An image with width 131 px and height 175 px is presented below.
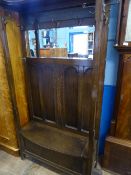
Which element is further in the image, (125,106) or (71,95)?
(71,95)

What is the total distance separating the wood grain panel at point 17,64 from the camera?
5.14ft

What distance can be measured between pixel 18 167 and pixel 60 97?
1015 mm

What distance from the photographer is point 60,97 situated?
1662 mm

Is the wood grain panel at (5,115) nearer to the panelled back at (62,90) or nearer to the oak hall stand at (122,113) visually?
the panelled back at (62,90)

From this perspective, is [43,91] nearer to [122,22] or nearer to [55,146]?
[55,146]

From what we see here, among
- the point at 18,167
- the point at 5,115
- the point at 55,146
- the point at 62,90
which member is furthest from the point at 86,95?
the point at 18,167

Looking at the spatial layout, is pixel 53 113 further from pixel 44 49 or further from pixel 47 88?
pixel 44 49

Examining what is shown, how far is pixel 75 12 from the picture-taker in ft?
4.42

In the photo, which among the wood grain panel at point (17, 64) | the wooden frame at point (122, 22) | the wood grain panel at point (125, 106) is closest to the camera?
the wooden frame at point (122, 22)

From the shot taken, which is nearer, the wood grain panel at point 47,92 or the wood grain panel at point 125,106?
the wood grain panel at point 125,106

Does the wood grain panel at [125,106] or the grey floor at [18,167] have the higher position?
the wood grain panel at [125,106]

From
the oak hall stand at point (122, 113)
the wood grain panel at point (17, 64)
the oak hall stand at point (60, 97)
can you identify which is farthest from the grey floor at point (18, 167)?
the wood grain panel at point (17, 64)

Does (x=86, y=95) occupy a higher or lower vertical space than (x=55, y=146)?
higher

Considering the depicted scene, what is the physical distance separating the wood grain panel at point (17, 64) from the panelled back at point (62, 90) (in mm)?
102
